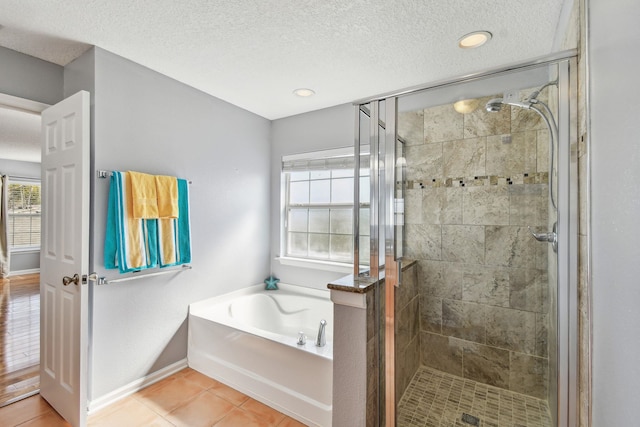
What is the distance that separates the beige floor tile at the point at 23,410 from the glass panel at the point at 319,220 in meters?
2.42

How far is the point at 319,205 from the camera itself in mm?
3137

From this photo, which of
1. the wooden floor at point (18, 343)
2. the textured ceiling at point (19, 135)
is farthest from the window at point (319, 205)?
the textured ceiling at point (19, 135)

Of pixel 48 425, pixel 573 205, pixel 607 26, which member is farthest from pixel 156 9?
pixel 48 425

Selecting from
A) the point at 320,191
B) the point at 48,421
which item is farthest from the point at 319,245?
the point at 48,421

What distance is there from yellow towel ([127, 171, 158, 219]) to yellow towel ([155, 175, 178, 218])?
34 millimetres

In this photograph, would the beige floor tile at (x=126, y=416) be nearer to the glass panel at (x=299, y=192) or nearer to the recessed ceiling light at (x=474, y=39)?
the glass panel at (x=299, y=192)

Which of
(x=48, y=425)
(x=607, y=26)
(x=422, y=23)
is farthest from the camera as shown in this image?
(x=48, y=425)

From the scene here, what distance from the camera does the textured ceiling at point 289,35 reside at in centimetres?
151

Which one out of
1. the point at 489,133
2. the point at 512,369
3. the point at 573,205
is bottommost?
the point at 512,369

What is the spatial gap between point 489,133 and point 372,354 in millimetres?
1385

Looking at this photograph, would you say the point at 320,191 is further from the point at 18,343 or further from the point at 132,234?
the point at 18,343

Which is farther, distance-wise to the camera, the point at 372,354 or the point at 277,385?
the point at 277,385

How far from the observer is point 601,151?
2.97 feet

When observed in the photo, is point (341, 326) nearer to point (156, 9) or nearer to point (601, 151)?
point (601, 151)
